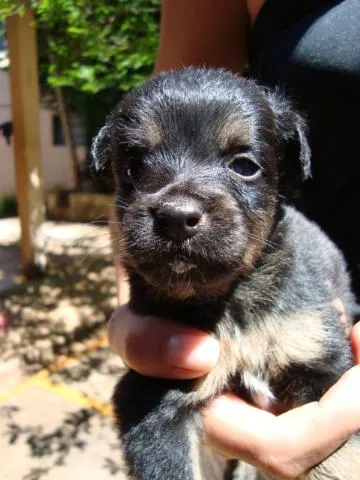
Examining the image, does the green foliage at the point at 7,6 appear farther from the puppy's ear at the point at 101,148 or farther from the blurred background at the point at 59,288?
the puppy's ear at the point at 101,148

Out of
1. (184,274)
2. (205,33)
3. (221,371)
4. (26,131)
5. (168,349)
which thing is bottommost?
(26,131)

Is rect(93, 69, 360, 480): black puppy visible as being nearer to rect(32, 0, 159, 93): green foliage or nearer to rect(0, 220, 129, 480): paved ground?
rect(0, 220, 129, 480): paved ground

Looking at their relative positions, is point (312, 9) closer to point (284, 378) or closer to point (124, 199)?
point (124, 199)

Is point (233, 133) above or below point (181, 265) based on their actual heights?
above

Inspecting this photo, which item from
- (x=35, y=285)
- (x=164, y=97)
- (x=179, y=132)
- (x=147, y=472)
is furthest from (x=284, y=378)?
(x=35, y=285)

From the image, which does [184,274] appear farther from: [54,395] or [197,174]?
[54,395]

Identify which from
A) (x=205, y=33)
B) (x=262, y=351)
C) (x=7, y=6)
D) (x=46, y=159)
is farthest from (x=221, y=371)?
(x=46, y=159)

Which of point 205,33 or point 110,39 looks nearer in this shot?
point 205,33
